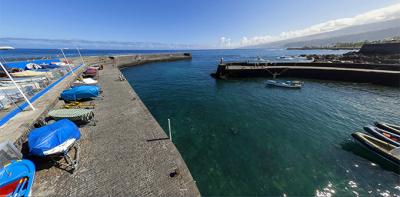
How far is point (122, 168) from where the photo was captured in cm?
774

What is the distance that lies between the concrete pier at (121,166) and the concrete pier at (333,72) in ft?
86.0

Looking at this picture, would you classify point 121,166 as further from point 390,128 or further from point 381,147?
point 390,128

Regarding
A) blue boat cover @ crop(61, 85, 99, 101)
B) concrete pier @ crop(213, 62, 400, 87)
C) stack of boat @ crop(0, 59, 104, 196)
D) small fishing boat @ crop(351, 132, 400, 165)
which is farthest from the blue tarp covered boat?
concrete pier @ crop(213, 62, 400, 87)

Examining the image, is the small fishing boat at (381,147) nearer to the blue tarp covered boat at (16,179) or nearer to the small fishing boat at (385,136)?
the small fishing boat at (385,136)

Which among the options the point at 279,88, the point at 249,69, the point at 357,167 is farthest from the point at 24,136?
the point at 249,69

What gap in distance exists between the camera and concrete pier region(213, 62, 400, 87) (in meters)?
27.5

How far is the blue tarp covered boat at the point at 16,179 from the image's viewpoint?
19.2 ft

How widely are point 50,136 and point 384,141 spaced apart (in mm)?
20175

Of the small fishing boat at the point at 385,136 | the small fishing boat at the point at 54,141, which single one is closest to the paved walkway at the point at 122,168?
the small fishing boat at the point at 54,141

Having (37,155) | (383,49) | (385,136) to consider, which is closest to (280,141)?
(385,136)

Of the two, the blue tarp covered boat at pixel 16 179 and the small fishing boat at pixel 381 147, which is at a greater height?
the blue tarp covered boat at pixel 16 179

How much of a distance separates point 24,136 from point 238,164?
43.1ft

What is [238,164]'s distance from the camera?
9734mm

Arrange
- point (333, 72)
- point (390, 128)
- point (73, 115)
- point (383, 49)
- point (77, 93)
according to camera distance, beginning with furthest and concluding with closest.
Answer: point (383, 49) < point (333, 72) < point (77, 93) < point (390, 128) < point (73, 115)
